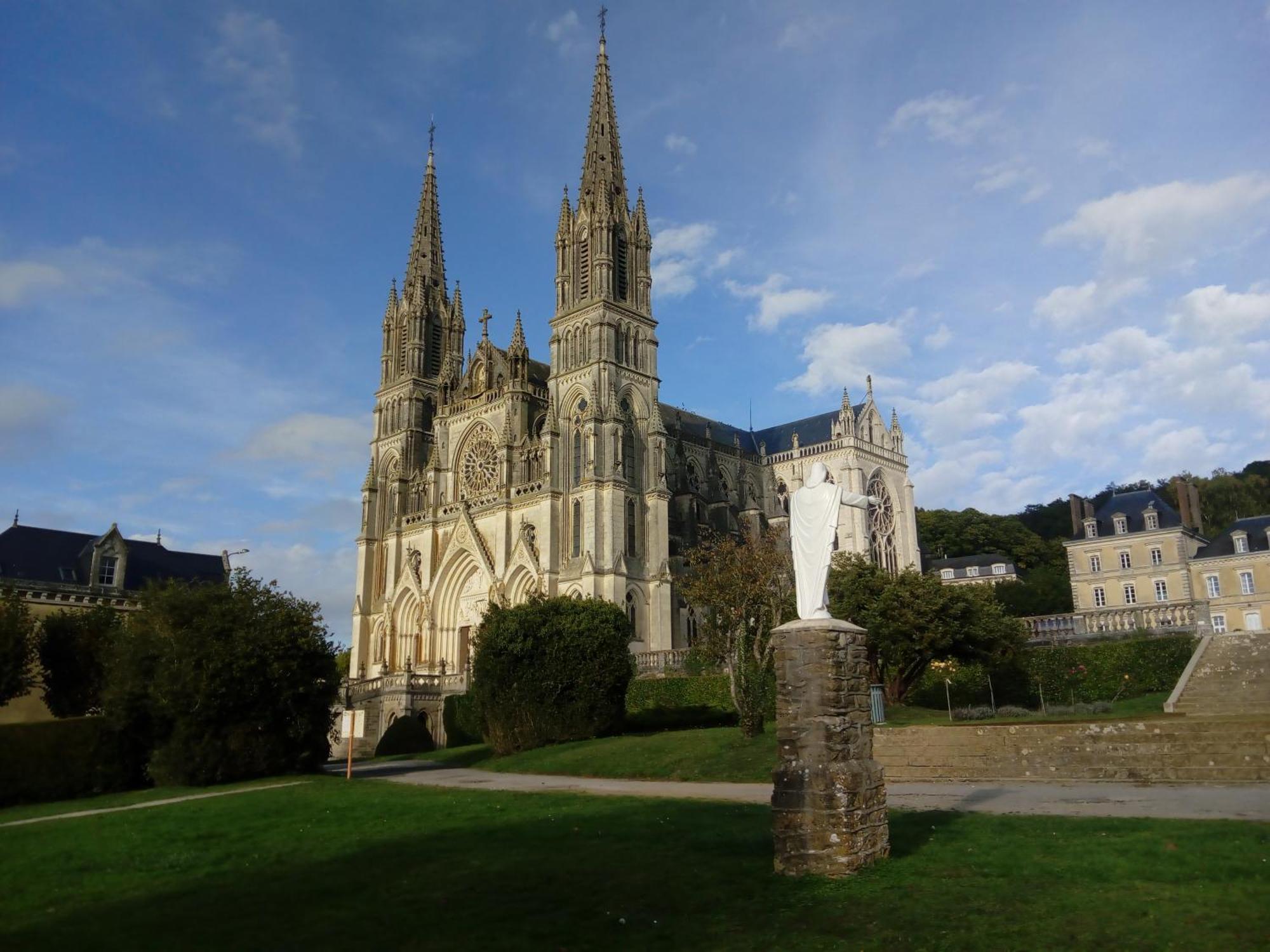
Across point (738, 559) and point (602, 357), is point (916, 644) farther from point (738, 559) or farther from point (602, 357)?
point (602, 357)

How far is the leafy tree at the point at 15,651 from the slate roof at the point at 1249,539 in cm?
5324

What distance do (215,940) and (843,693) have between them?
6.52 m

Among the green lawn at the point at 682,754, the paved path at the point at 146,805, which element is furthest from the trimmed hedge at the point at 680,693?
the paved path at the point at 146,805

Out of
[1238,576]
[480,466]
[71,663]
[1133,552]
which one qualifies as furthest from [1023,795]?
[1133,552]

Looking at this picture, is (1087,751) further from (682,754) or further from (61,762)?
(61,762)

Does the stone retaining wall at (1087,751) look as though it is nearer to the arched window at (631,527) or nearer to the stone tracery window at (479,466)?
the arched window at (631,527)

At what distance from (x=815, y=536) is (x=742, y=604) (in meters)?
21.0

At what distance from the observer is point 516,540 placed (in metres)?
51.1

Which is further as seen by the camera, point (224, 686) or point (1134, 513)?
point (1134, 513)

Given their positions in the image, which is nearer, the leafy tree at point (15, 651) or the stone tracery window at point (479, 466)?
the leafy tree at point (15, 651)

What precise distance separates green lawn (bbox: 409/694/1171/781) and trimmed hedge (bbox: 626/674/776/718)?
6791mm

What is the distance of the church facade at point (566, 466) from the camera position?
49.1m

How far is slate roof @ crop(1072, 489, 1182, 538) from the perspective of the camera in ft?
178

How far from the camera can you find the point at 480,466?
57.0 meters
